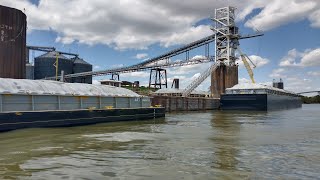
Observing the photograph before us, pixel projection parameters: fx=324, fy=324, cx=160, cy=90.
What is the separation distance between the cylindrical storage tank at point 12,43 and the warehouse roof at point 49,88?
418 inches

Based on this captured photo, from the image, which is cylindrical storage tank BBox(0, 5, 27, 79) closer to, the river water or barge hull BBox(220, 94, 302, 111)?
the river water

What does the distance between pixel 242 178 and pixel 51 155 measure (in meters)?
7.19

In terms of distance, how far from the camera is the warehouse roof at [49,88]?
76.1 ft

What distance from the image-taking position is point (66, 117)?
25328mm

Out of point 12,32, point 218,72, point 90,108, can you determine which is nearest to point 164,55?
point 218,72

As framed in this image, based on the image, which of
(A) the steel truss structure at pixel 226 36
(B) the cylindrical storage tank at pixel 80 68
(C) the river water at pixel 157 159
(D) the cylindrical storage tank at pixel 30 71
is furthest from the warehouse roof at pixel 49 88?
(B) the cylindrical storage tank at pixel 80 68

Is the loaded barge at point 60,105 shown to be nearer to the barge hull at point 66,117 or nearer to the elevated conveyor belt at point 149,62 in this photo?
the barge hull at point 66,117

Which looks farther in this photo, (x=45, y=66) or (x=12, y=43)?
(x=45, y=66)

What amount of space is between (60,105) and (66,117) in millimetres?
1375

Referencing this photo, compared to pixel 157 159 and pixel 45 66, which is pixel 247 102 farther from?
pixel 45 66

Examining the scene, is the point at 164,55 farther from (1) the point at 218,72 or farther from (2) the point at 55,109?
(2) the point at 55,109

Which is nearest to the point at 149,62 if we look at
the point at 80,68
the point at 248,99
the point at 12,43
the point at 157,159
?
the point at 80,68

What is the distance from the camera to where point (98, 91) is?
3212 centimetres

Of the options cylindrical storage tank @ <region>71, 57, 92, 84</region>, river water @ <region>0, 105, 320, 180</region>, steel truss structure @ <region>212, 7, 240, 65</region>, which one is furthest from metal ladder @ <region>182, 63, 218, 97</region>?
river water @ <region>0, 105, 320, 180</region>
